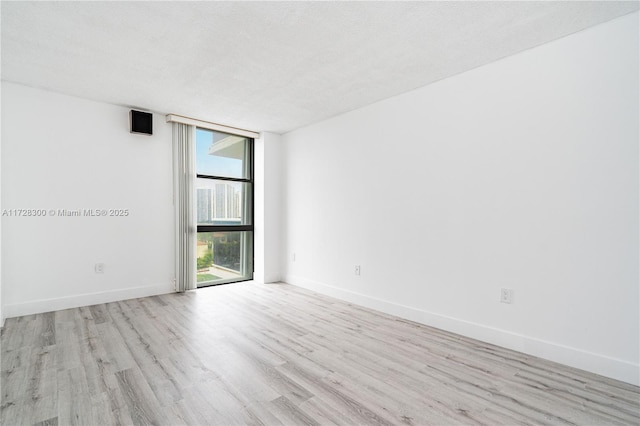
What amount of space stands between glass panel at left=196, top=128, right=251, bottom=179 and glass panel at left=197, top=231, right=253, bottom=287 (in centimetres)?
103

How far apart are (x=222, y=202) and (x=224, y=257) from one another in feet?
3.04

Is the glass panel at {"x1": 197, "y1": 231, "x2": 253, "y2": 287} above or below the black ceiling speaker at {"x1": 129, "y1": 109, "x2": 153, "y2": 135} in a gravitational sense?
below

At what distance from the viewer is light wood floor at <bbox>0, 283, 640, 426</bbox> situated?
1823 millimetres

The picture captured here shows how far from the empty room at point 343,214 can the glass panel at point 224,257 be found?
326mm

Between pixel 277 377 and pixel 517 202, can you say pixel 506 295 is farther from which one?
pixel 277 377

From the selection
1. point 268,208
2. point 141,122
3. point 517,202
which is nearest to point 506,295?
point 517,202

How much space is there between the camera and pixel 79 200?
3.84 m

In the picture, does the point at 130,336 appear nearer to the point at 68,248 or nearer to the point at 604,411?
the point at 68,248

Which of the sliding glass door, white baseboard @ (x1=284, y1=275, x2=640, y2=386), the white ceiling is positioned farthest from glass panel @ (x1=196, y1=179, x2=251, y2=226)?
white baseboard @ (x1=284, y1=275, x2=640, y2=386)

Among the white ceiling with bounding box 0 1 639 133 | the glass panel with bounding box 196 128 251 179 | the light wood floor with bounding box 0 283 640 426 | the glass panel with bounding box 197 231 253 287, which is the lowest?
the light wood floor with bounding box 0 283 640 426

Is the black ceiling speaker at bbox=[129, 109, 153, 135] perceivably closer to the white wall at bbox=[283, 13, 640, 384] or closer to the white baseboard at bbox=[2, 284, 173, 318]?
the white baseboard at bbox=[2, 284, 173, 318]

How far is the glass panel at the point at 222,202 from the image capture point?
4957mm

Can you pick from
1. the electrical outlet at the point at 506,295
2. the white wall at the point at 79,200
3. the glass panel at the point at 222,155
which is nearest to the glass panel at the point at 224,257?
the white wall at the point at 79,200

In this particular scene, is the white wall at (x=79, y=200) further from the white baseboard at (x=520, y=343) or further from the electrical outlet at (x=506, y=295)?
the electrical outlet at (x=506, y=295)
